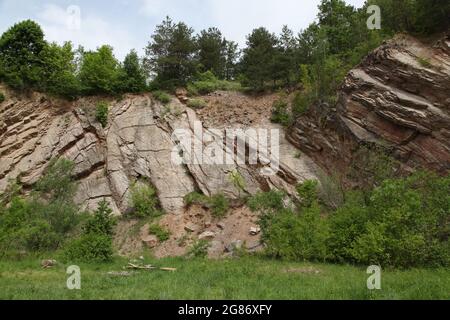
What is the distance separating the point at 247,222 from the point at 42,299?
1737 centimetres

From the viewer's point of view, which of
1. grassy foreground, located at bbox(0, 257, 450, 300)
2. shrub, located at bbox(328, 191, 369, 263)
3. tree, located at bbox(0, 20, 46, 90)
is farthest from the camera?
tree, located at bbox(0, 20, 46, 90)

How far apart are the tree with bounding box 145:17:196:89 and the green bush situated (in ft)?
60.0

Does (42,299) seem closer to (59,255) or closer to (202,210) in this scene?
(59,255)

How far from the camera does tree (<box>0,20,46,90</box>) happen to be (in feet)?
107

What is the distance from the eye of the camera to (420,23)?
2319 centimetres

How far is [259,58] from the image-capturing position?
34.6 m

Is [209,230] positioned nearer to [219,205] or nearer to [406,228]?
[219,205]

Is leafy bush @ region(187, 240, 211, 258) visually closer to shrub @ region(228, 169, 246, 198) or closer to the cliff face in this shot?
the cliff face

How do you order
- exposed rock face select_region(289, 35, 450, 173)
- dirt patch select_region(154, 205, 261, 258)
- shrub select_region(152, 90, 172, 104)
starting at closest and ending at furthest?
exposed rock face select_region(289, 35, 450, 173) → dirt patch select_region(154, 205, 261, 258) → shrub select_region(152, 90, 172, 104)

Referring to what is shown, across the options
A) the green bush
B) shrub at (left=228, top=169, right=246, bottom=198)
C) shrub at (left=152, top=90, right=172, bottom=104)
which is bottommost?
the green bush

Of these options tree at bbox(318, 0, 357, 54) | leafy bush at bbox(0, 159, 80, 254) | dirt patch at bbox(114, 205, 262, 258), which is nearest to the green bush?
leafy bush at bbox(0, 159, 80, 254)

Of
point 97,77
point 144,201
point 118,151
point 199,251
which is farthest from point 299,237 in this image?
point 97,77

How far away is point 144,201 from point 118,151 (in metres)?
5.38
